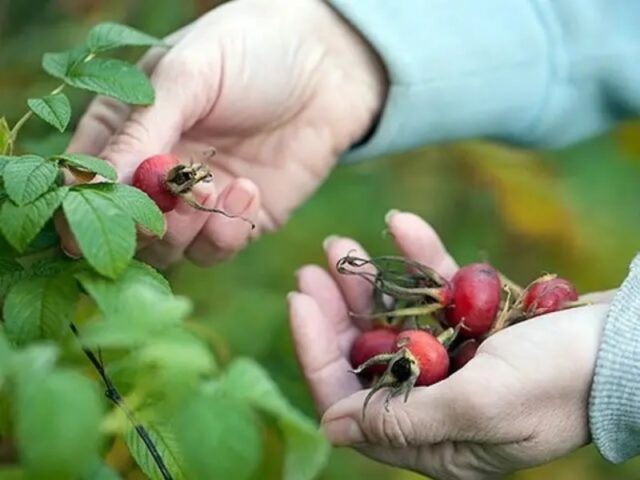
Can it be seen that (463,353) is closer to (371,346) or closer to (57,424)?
(371,346)

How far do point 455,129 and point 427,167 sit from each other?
32.4 inches

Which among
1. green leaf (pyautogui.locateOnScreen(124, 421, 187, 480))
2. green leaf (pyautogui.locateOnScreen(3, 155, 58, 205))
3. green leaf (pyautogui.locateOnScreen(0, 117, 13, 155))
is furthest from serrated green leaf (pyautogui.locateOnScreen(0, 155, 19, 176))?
green leaf (pyautogui.locateOnScreen(124, 421, 187, 480))

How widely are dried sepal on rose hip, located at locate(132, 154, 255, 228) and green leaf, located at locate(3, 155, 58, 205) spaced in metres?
0.24

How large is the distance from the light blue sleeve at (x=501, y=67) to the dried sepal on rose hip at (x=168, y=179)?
0.67m

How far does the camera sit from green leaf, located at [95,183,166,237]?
977 mm

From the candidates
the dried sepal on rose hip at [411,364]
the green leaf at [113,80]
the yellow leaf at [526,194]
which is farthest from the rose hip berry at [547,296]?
the yellow leaf at [526,194]

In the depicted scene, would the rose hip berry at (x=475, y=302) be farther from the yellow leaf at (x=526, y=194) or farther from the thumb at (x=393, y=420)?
the yellow leaf at (x=526, y=194)

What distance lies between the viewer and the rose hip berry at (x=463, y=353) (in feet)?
4.65

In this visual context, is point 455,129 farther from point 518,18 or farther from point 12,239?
point 12,239

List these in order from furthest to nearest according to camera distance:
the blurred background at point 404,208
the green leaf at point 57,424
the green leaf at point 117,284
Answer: the blurred background at point 404,208
the green leaf at point 117,284
the green leaf at point 57,424

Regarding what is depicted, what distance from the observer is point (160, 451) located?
946 millimetres

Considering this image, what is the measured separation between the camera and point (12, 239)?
3.04 feet

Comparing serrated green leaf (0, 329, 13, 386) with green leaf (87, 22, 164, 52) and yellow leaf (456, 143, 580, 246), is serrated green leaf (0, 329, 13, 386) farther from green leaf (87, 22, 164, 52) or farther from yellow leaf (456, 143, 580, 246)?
yellow leaf (456, 143, 580, 246)

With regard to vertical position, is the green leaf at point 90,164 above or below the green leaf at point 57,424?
below
